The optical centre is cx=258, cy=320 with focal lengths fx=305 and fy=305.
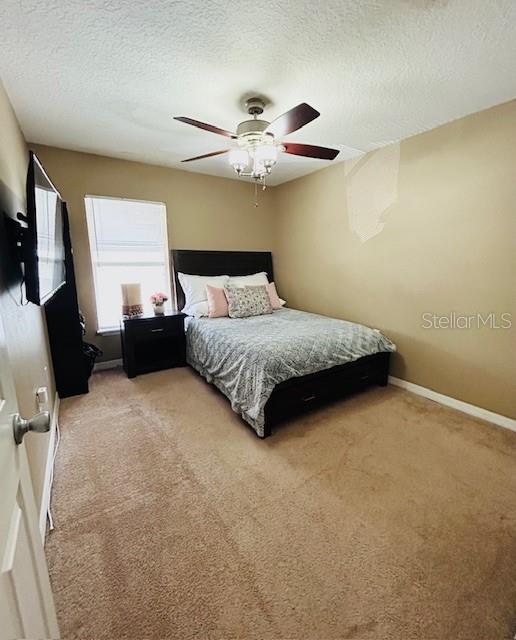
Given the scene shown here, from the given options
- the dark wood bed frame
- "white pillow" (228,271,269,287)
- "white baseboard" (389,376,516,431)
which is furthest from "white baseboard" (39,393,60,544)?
"white baseboard" (389,376,516,431)

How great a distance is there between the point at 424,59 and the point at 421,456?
2412 millimetres

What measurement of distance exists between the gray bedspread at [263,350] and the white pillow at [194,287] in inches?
15.4

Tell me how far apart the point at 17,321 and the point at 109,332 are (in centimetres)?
201

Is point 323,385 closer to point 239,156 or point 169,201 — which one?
point 239,156

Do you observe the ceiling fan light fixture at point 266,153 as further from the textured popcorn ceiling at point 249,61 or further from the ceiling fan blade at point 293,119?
the textured popcorn ceiling at point 249,61

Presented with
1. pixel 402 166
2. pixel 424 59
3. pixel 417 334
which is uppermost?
pixel 424 59

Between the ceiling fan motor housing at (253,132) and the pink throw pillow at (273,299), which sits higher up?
the ceiling fan motor housing at (253,132)

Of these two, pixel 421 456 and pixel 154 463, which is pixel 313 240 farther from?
pixel 154 463

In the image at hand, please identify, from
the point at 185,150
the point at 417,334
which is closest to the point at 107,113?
the point at 185,150

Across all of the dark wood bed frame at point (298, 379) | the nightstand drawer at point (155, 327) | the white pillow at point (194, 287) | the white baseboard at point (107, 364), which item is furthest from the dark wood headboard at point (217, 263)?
the white baseboard at point (107, 364)

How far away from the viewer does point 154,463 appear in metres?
1.99

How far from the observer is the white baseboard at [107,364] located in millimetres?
3547

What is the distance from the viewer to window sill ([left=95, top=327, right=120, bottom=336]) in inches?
137

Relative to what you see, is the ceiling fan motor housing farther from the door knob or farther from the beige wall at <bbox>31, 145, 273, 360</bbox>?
the door knob
